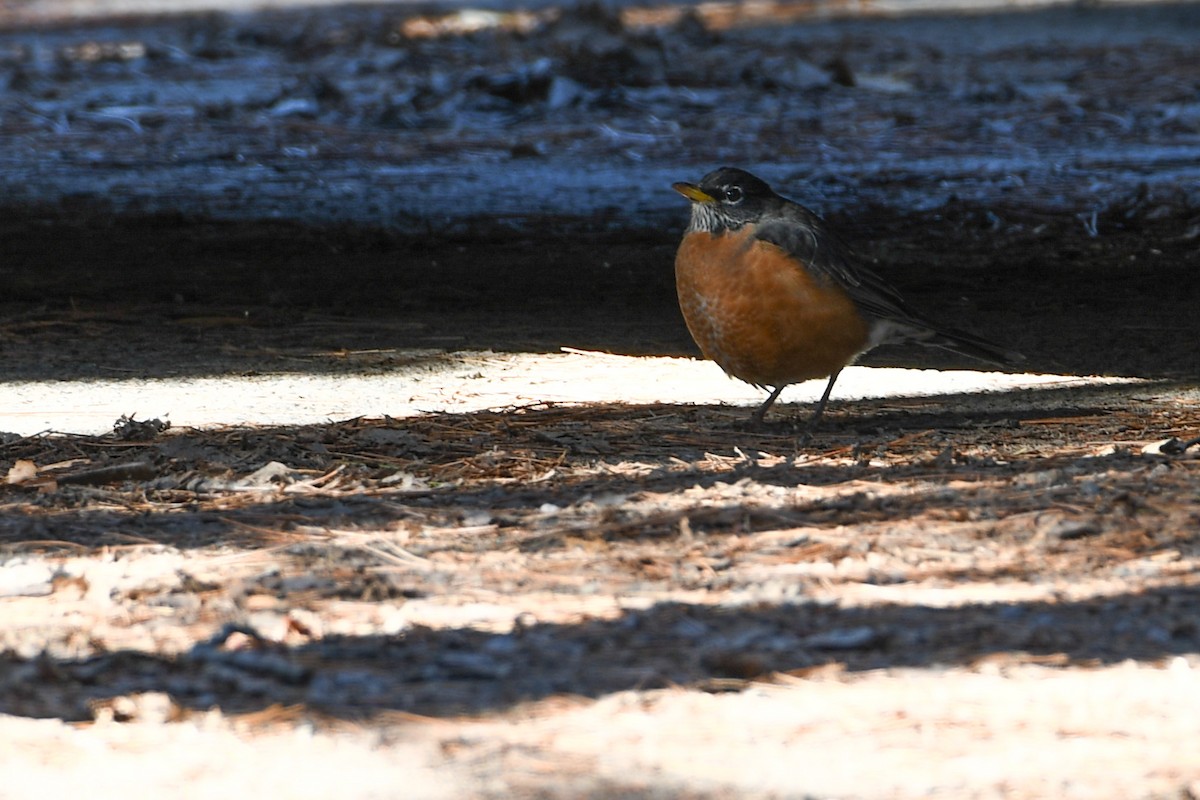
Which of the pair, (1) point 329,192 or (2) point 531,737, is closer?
(2) point 531,737

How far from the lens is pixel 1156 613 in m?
2.56

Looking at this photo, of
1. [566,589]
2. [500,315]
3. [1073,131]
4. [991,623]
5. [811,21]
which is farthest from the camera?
[811,21]

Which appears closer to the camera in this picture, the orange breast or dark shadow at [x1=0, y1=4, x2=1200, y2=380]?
the orange breast

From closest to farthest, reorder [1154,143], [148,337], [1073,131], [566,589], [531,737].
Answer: [531,737] < [566,589] < [148,337] < [1154,143] < [1073,131]

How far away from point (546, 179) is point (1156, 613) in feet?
12.8

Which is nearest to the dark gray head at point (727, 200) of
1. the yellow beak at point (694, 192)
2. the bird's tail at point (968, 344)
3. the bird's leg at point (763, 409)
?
the yellow beak at point (694, 192)

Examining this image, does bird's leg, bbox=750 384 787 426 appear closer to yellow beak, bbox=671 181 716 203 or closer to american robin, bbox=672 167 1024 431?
american robin, bbox=672 167 1024 431

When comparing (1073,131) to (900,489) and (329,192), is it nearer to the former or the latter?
(329,192)

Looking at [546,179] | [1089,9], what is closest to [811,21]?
[1089,9]

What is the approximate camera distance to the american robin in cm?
442

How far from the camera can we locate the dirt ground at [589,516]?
7.13 ft

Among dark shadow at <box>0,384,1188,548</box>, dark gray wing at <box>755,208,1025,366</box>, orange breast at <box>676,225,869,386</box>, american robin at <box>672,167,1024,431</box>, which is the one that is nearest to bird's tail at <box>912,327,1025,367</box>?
dark gray wing at <box>755,208,1025,366</box>

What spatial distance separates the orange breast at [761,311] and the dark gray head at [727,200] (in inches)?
3.4

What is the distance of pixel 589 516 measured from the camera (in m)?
3.20
